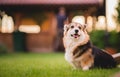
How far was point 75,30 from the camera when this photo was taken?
898 centimetres

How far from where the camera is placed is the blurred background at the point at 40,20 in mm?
15140

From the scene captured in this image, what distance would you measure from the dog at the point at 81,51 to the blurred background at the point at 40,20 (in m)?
4.62

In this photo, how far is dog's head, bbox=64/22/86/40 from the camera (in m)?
8.99

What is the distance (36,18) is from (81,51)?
8.55m

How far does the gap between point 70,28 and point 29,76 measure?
44.3 inches

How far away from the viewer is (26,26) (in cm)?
1786

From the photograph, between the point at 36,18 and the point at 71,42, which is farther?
the point at 36,18

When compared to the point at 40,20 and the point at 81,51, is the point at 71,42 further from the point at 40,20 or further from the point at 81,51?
the point at 40,20

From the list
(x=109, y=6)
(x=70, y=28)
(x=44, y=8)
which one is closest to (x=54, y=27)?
(x=44, y=8)

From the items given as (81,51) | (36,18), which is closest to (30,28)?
(36,18)

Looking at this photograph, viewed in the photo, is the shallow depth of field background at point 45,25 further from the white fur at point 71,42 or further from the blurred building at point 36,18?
the white fur at point 71,42

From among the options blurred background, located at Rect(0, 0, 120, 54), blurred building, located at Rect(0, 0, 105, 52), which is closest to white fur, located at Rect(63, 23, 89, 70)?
blurred background, located at Rect(0, 0, 120, 54)

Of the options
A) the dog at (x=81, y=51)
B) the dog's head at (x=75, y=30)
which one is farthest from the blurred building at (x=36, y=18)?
the dog's head at (x=75, y=30)

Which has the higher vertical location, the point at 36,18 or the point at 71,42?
the point at 36,18
